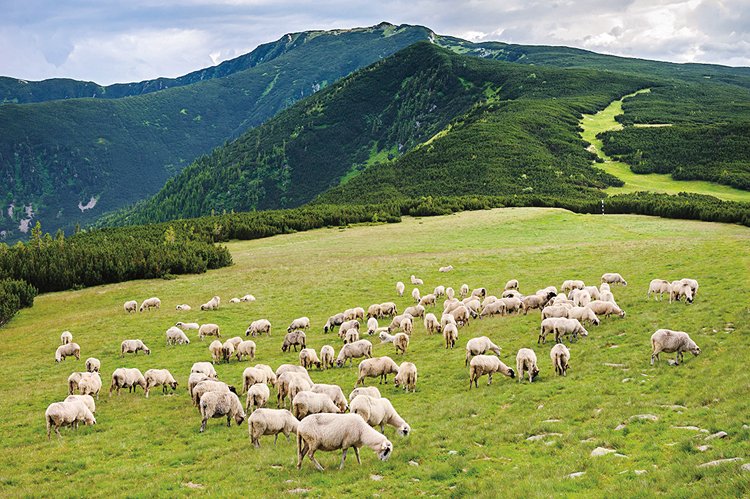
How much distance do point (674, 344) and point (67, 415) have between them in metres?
23.7

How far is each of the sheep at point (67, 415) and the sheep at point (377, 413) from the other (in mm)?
11481

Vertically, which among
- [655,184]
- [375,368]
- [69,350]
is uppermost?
[655,184]

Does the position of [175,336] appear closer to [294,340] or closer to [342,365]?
[294,340]

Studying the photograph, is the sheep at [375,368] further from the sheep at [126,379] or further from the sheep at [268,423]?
the sheep at [126,379]

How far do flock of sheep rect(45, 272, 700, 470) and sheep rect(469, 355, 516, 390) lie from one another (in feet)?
0.14

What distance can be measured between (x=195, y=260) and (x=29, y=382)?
36397 millimetres

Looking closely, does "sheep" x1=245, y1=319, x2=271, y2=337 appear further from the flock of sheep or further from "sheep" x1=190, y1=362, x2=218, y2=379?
"sheep" x1=190, y1=362, x2=218, y2=379

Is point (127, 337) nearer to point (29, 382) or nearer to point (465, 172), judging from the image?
point (29, 382)

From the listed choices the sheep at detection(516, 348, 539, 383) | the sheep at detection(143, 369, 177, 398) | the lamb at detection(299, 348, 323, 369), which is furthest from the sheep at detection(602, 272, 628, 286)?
the sheep at detection(143, 369, 177, 398)

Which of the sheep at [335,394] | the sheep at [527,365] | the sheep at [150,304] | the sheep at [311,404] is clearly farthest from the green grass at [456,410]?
the sheep at [150,304]

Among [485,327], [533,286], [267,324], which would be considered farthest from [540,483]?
[533,286]

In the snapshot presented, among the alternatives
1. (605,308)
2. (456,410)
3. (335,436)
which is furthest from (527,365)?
(335,436)

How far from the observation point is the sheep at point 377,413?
1864cm

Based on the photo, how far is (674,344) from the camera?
75.5 feet
